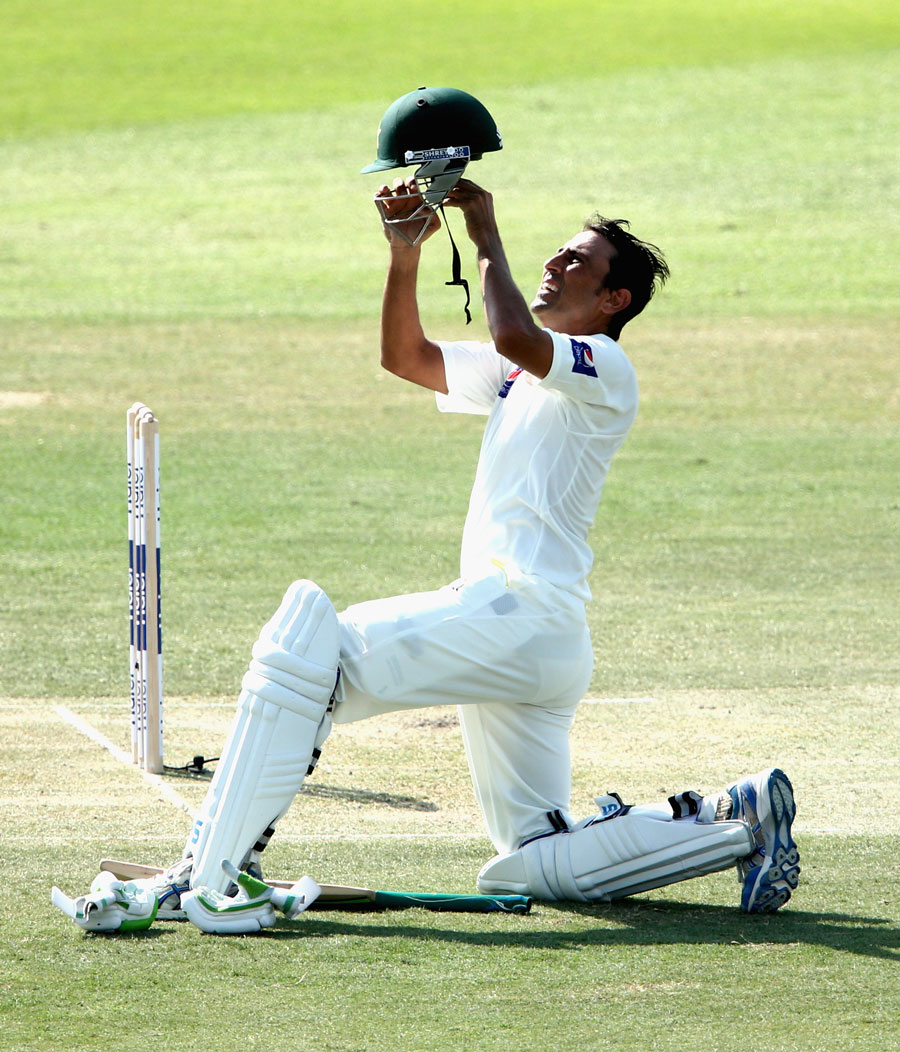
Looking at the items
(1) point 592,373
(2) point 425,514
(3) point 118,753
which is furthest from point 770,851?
(2) point 425,514

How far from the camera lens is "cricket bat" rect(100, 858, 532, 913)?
13.4 ft

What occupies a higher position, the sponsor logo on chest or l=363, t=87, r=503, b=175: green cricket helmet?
l=363, t=87, r=503, b=175: green cricket helmet

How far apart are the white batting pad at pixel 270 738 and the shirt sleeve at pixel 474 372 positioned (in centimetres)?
87

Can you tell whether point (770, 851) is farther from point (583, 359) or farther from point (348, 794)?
point (348, 794)

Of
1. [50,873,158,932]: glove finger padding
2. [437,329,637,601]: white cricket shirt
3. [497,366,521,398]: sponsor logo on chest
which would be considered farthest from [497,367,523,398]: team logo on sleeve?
[50,873,158,932]: glove finger padding

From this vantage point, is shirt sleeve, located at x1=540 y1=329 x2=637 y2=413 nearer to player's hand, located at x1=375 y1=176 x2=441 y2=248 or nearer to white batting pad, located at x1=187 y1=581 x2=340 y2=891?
player's hand, located at x1=375 y1=176 x2=441 y2=248

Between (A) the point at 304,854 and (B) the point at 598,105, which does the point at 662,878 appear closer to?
(A) the point at 304,854

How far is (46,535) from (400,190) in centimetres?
619

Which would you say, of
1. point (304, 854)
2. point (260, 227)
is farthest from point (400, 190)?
point (260, 227)

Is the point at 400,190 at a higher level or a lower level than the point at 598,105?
lower

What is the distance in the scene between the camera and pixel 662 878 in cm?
413

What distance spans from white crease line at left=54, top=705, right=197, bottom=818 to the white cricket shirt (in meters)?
1.40

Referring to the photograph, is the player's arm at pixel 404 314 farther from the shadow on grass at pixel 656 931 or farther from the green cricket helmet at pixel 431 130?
the shadow on grass at pixel 656 931

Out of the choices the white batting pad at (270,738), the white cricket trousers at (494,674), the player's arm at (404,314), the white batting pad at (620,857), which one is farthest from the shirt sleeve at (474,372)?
the white batting pad at (620,857)
